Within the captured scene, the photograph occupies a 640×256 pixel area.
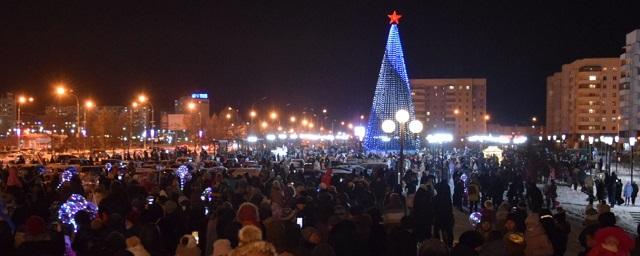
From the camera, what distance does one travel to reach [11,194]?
49.3 ft

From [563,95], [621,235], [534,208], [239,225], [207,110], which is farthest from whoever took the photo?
[563,95]

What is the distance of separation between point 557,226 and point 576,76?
13111 centimetres

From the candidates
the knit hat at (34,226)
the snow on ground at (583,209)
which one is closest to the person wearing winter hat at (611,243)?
the knit hat at (34,226)

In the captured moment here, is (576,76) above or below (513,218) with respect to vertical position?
above

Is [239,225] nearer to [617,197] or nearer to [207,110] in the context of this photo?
[617,197]

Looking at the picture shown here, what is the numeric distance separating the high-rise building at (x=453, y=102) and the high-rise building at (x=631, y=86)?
72.4 metres

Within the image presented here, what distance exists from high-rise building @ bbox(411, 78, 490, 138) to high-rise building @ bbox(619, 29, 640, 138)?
2852 inches

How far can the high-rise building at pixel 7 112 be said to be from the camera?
4769 inches

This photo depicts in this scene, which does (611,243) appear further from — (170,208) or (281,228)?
(170,208)

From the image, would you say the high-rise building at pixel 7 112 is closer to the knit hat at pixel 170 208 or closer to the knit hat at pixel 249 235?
the knit hat at pixel 170 208

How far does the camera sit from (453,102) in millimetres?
162125

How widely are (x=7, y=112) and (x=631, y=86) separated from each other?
113117 millimetres

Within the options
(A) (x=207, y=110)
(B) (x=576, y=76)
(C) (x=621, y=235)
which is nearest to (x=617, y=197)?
(C) (x=621, y=235)

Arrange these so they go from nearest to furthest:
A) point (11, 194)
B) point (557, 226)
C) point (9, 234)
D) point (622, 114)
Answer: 1. point (9, 234)
2. point (557, 226)
3. point (11, 194)
4. point (622, 114)
